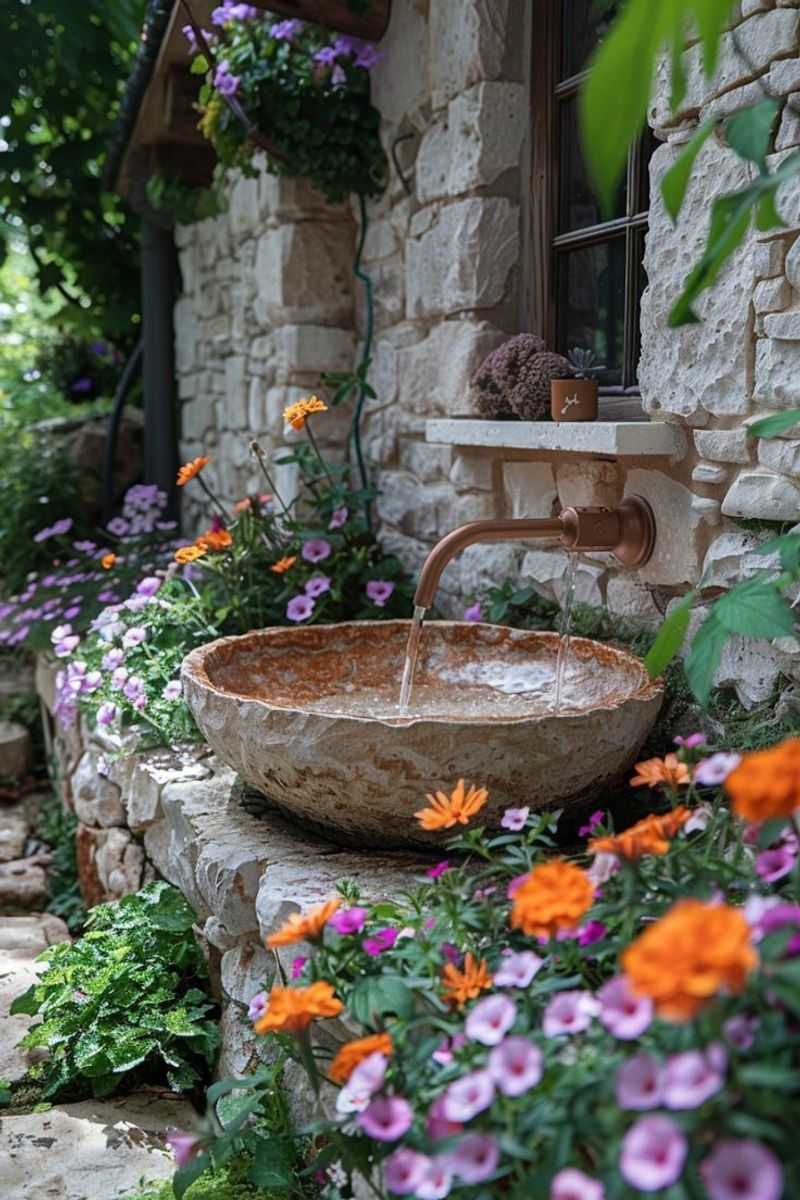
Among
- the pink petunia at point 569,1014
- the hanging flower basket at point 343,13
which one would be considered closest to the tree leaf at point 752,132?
the pink petunia at point 569,1014

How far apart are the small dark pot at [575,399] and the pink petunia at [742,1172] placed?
151 cm

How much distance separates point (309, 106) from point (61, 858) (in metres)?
2.18

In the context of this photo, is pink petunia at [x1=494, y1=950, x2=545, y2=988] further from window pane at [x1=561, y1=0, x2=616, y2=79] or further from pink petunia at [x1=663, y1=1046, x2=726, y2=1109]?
window pane at [x1=561, y1=0, x2=616, y2=79]

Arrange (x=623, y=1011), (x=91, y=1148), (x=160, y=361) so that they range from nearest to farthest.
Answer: (x=623, y=1011) < (x=91, y=1148) < (x=160, y=361)

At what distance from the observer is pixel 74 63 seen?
4738 mm

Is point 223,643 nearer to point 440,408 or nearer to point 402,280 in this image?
point 440,408

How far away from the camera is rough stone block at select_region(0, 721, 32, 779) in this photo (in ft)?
13.4

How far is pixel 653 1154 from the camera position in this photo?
0.79 m

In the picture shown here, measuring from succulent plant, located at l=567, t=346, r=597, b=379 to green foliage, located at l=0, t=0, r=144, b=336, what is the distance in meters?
3.26

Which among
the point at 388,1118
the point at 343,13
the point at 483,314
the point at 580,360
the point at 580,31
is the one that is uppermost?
the point at 343,13

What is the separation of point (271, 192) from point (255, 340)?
0.55m

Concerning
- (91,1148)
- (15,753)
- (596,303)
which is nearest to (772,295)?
(596,303)

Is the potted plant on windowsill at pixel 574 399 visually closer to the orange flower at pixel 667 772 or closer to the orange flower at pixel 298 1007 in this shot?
the orange flower at pixel 667 772

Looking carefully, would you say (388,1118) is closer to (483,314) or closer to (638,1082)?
(638,1082)
